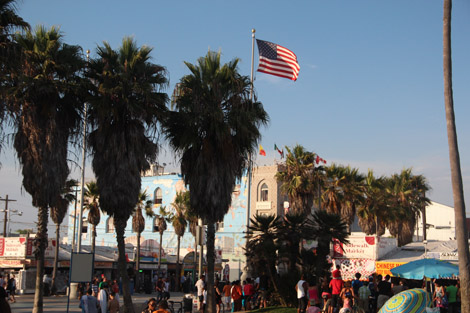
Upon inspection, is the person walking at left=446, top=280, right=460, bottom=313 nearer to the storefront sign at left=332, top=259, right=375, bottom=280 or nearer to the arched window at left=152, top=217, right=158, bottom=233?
the storefront sign at left=332, top=259, right=375, bottom=280

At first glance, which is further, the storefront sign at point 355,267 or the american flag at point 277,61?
the storefront sign at point 355,267

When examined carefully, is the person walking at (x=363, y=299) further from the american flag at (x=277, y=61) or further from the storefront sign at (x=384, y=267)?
the storefront sign at (x=384, y=267)

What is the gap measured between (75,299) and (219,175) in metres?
17.0

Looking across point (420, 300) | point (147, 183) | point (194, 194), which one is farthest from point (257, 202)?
point (420, 300)

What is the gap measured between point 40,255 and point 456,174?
13.0 meters

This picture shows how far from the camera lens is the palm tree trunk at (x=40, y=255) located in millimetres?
18388

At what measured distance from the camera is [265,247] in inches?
865

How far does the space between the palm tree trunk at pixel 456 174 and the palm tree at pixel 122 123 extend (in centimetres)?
1010

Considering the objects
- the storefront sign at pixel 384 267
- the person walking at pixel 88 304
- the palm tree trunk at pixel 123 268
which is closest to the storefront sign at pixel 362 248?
the storefront sign at pixel 384 267

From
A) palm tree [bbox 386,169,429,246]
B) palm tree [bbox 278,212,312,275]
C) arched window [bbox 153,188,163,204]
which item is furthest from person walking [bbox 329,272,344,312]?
arched window [bbox 153,188,163,204]

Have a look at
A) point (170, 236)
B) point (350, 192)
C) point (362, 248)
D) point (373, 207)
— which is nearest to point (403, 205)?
point (373, 207)

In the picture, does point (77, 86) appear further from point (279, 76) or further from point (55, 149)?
point (279, 76)

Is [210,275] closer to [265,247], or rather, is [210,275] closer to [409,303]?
[265,247]

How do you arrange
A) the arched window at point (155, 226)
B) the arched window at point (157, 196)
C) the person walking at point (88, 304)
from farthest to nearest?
the arched window at point (157, 196), the arched window at point (155, 226), the person walking at point (88, 304)
